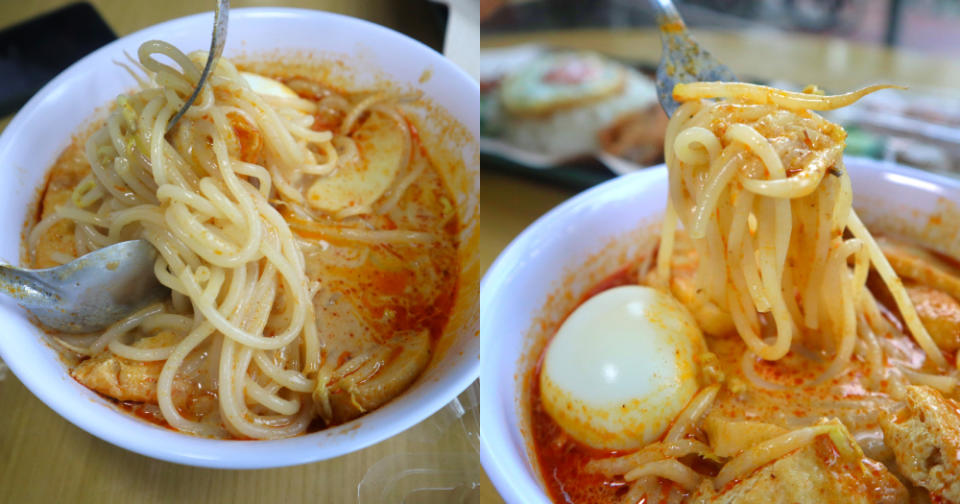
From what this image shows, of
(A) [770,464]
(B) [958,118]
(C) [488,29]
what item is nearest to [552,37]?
(C) [488,29]

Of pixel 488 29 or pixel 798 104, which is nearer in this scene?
pixel 798 104

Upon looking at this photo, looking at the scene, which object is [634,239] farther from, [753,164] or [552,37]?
[552,37]

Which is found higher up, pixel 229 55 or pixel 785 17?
pixel 229 55

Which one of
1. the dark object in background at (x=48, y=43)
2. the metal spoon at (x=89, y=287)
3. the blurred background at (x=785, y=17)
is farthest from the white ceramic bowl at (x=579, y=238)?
the blurred background at (x=785, y=17)

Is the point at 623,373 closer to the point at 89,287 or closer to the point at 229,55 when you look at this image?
the point at 89,287

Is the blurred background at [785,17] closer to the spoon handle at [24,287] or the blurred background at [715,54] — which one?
the blurred background at [715,54]

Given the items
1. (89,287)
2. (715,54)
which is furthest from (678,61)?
(715,54)
